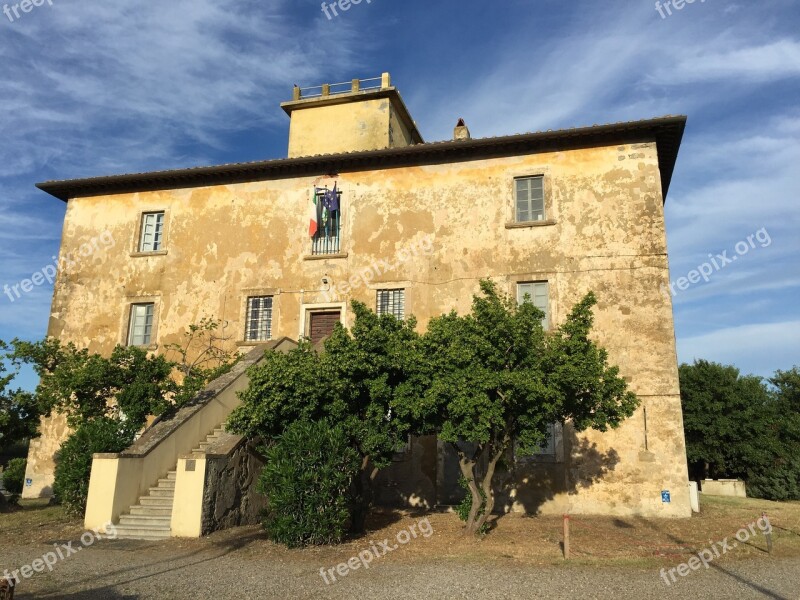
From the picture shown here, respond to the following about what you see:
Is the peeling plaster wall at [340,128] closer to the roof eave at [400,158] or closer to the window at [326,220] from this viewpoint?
the roof eave at [400,158]

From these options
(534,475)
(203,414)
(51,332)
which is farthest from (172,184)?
(534,475)

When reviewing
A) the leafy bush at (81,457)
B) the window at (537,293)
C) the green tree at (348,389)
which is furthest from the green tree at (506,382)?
the leafy bush at (81,457)

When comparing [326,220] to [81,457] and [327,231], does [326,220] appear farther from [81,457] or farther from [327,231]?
[81,457]

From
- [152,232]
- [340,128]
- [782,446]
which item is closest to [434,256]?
[152,232]

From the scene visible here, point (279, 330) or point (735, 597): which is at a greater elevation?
point (279, 330)

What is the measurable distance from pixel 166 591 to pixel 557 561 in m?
5.75

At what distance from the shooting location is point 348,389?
11391 mm

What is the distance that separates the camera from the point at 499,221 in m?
17.0

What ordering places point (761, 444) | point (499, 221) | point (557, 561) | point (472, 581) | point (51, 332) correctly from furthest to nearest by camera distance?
point (761, 444)
point (51, 332)
point (499, 221)
point (557, 561)
point (472, 581)

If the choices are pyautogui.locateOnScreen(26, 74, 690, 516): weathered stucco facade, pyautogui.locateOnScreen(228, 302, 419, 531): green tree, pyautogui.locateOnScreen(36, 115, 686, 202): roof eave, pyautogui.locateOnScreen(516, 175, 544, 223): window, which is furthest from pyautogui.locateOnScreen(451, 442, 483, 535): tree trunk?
pyautogui.locateOnScreen(36, 115, 686, 202): roof eave

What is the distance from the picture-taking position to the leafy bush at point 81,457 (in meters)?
13.5

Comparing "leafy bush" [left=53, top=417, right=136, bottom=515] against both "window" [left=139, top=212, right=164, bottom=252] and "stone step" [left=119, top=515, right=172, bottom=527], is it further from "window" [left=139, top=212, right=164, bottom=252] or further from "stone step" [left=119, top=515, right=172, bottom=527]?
"window" [left=139, top=212, right=164, bottom=252]

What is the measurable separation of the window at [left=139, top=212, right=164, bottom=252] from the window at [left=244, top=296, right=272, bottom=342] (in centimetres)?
372

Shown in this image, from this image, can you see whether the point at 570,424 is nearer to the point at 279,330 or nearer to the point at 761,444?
the point at 279,330
